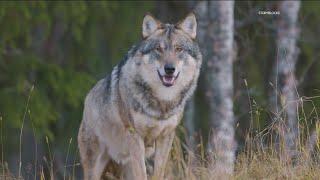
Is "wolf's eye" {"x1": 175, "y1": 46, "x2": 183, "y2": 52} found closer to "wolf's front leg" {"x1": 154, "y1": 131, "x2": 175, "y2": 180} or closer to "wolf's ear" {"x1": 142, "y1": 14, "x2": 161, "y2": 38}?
"wolf's ear" {"x1": 142, "y1": 14, "x2": 161, "y2": 38}

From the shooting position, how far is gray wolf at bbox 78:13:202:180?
745cm

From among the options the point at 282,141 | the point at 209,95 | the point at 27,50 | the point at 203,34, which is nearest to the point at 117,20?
the point at 27,50

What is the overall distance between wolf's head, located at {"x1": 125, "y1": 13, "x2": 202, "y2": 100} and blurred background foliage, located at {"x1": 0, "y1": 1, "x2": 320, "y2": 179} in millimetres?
4188

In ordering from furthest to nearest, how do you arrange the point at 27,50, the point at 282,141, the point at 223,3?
the point at 27,50, the point at 223,3, the point at 282,141

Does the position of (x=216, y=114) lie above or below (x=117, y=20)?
below

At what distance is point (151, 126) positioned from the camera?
24.3 ft

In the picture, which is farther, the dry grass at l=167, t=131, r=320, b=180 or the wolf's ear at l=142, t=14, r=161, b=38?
the wolf's ear at l=142, t=14, r=161, b=38

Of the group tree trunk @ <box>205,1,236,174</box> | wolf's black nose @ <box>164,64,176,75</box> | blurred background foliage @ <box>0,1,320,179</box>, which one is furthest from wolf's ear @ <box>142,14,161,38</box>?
blurred background foliage @ <box>0,1,320,179</box>

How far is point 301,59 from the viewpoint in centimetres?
1688

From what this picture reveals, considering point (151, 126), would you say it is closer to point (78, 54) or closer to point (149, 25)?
point (149, 25)

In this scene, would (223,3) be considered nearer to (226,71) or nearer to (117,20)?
(226,71)

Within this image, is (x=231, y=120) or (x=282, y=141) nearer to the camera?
(x=282, y=141)

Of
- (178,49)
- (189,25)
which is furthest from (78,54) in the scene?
(178,49)

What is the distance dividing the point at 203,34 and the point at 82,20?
2.11 m
